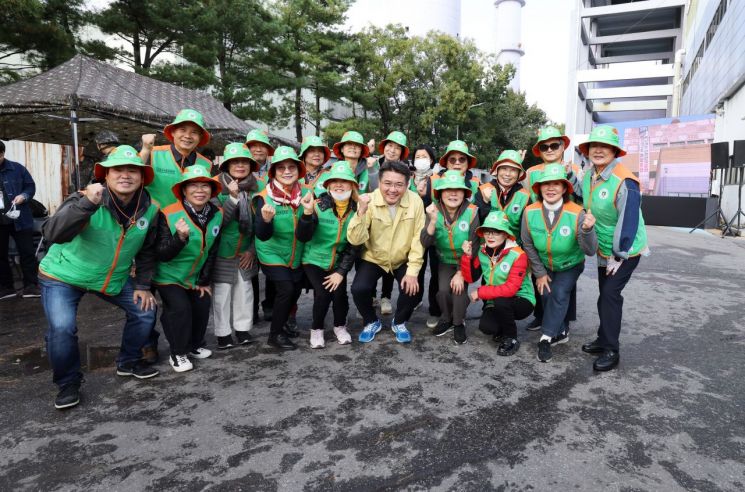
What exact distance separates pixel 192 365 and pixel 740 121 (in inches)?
748

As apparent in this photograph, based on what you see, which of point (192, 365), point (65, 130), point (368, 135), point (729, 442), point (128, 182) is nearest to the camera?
point (729, 442)

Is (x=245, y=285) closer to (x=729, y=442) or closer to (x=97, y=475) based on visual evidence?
(x=97, y=475)

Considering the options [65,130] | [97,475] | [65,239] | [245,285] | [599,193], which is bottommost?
[97,475]

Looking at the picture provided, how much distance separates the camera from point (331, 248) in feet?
13.9

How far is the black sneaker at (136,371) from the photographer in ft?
11.6

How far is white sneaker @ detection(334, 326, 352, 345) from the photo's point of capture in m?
4.33

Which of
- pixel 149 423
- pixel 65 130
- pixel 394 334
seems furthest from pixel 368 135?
pixel 149 423

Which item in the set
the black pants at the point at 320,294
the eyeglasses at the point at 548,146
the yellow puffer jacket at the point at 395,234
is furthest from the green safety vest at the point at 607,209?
the black pants at the point at 320,294

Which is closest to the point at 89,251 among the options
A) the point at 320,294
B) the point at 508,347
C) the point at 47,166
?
the point at 320,294

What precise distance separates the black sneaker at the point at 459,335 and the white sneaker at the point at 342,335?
101cm

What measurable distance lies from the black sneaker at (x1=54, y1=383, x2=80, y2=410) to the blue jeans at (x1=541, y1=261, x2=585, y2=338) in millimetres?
3679

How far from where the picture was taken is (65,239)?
2.85 meters

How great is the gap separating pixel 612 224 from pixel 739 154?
1219 centimetres

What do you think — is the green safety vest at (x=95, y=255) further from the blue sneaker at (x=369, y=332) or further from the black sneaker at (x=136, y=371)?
the blue sneaker at (x=369, y=332)
